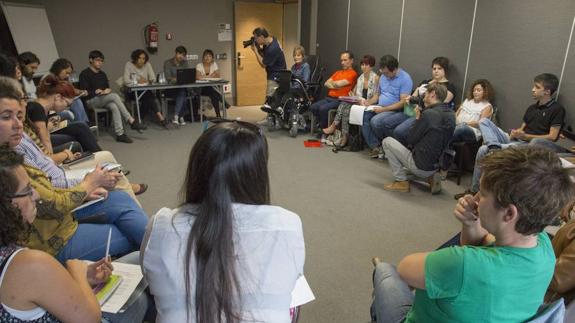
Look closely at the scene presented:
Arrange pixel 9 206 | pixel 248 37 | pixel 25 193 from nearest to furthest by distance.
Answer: pixel 9 206
pixel 25 193
pixel 248 37

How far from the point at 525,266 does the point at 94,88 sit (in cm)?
567

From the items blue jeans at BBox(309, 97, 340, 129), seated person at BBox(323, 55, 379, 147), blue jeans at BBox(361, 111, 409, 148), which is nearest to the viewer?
blue jeans at BBox(361, 111, 409, 148)

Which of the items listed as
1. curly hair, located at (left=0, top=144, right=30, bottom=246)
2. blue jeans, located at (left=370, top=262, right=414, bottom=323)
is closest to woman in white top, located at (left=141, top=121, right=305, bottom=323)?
curly hair, located at (left=0, top=144, right=30, bottom=246)

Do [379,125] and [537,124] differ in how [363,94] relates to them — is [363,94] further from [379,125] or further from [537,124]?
[537,124]

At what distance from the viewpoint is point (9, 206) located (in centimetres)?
96

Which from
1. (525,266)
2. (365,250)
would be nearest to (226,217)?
(525,266)

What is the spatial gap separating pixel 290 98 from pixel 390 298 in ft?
14.2

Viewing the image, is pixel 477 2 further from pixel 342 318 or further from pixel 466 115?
pixel 342 318

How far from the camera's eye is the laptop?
5.72 metres

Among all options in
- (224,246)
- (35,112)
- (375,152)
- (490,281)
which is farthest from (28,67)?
(490,281)

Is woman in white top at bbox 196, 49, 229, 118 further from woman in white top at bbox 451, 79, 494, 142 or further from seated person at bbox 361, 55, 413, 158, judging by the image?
woman in white top at bbox 451, 79, 494, 142

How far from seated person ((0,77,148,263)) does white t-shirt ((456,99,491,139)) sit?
3.30m

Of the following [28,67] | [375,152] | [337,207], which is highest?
[28,67]

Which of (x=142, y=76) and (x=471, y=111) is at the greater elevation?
(x=142, y=76)
